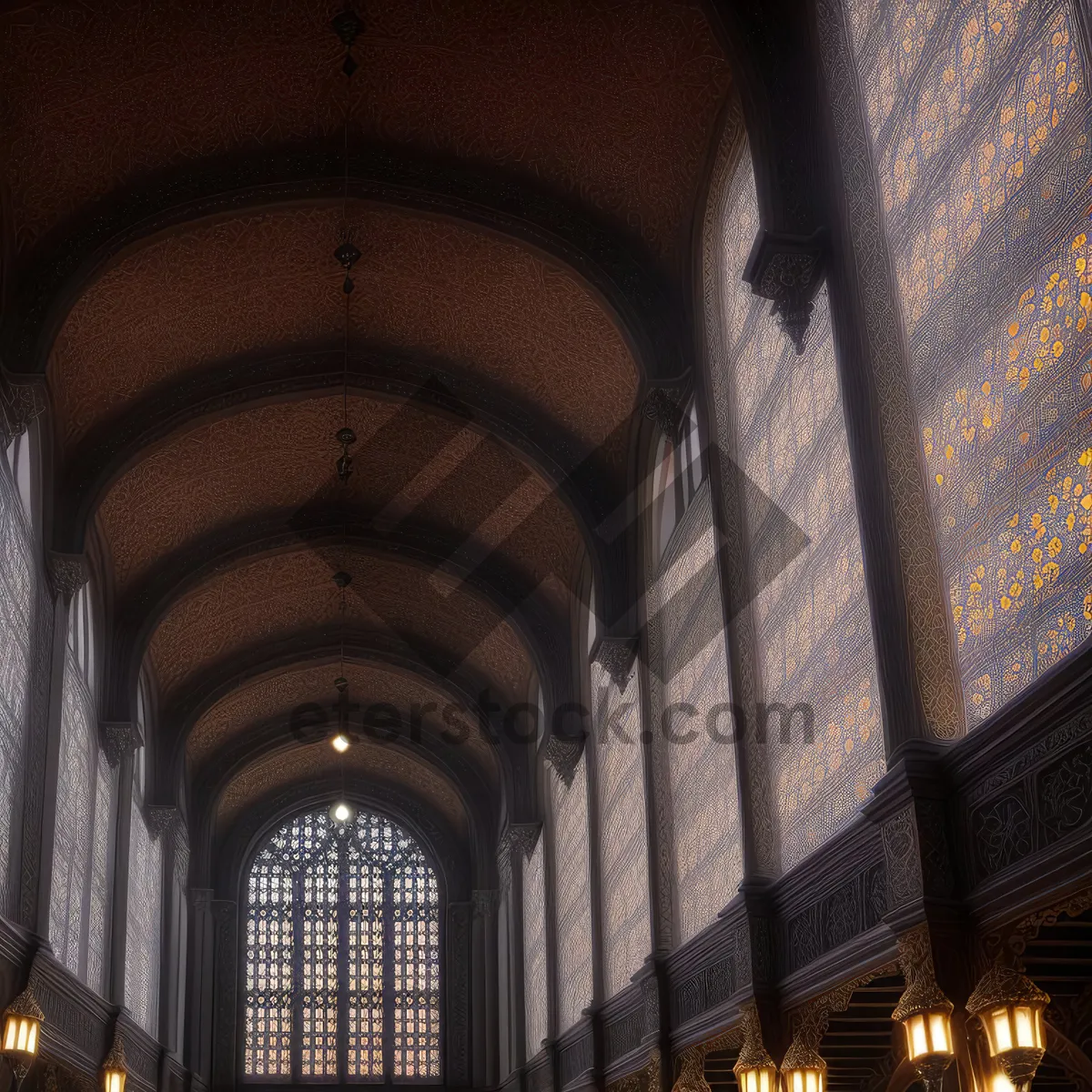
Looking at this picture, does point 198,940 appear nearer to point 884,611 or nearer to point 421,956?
point 421,956

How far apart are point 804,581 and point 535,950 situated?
1408 centimetres

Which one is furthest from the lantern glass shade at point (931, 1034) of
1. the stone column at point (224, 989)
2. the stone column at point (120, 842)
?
the stone column at point (224, 989)

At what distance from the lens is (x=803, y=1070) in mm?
9727

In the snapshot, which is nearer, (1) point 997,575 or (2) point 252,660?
(1) point 997,575

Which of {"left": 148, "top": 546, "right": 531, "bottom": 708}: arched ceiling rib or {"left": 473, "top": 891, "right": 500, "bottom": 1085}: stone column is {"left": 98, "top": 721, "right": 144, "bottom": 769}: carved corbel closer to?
{"left": 148, "top": 546, "right": 531, "bottom": 708}: arched ceiling rib

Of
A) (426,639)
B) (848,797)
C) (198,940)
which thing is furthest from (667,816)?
(198,940)

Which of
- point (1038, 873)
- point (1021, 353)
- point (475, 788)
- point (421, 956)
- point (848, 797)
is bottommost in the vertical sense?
point (1038, 873)

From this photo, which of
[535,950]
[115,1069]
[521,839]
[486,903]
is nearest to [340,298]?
[115,1069]

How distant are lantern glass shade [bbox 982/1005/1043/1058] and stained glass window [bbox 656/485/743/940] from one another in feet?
16.4

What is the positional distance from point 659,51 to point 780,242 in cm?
307

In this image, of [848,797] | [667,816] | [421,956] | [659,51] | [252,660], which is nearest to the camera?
[848,797]

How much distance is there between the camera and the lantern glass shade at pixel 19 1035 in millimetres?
12523

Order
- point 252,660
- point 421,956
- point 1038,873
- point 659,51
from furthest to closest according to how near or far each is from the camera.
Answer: point 421,956, point 252,660, point 659,51, point 1038,873

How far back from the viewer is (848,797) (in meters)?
9.44
